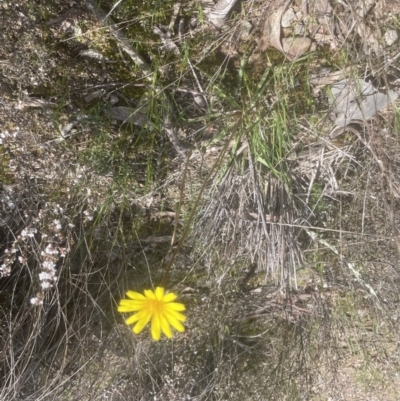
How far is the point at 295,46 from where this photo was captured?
173 cm

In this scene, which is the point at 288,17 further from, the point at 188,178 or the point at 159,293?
the point at 159,293

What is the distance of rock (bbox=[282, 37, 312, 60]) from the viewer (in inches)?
67.9

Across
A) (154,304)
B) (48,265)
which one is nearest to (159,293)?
(154,304)

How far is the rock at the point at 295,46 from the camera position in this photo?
1.72 meters

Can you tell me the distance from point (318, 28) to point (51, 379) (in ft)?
6.07

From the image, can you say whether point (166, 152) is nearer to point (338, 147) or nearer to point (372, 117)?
point (338, 147)

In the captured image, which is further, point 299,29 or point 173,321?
point 299,29

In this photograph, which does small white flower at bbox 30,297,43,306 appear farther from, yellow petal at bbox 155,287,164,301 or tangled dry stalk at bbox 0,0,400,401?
yellow petal at bbox 155,287,164,301

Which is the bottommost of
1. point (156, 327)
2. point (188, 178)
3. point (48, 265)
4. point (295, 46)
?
point (156, 327)

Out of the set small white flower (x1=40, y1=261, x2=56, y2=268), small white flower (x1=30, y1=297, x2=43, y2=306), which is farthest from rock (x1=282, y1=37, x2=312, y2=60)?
small white flower (x1=30, y1=297, x2=43, y2=306)

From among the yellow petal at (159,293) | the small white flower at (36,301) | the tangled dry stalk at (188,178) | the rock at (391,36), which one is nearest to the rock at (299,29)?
the tangled dry stalk at (188,178)

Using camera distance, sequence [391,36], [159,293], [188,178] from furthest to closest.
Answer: [188,178] → [391,36] → [159,293]

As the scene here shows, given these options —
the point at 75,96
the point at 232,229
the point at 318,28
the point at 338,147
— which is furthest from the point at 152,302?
the point at 318,28

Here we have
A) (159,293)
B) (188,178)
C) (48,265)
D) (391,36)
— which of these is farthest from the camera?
(188,178)
